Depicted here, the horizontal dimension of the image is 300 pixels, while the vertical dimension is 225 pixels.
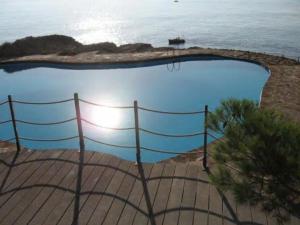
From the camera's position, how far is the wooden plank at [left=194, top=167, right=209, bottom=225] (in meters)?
4.54

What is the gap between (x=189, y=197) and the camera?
4.99 metres

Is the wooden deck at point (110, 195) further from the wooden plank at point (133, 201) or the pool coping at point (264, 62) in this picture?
the pool coping at point (264, 62)

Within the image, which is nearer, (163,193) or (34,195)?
(163,193)

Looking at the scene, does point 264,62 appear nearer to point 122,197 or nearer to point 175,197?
point 175,197

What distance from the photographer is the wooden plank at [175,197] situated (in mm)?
4588

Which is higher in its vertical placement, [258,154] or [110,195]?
[258,154]

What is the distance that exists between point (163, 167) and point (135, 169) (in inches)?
19.2

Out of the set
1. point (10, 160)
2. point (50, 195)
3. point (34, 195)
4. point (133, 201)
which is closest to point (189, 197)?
point (133, 201)

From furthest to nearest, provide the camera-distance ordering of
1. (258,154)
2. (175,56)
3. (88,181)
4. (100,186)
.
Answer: (175,56) → (88,181) → (100,186) → (258,154)

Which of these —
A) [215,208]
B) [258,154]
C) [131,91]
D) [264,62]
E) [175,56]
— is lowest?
[131,91]

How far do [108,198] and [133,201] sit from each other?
0.39m

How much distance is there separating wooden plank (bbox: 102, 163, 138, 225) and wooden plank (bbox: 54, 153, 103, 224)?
475 mm

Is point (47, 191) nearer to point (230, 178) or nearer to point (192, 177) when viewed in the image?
point (192, 177)

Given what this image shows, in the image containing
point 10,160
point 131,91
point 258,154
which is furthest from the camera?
point 131,91
